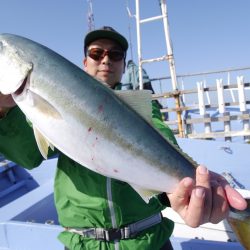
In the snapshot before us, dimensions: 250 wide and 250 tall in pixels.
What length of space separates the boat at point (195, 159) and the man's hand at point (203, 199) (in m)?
1.28

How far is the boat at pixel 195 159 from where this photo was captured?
3182 mm

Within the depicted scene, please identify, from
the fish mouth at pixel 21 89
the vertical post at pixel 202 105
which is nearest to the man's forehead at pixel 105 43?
the fish mouth at pixel 21 89

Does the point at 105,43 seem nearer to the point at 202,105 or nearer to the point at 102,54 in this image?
the point at 102,54

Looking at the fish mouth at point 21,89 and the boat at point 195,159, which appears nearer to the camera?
the fish mouth at point 21,89

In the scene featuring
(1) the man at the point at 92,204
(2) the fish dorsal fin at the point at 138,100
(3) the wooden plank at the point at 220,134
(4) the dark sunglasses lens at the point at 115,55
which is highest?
(4) the dark sunglasses lens at the point at 115,55

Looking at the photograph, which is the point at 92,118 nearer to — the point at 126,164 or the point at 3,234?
the point at 126,164

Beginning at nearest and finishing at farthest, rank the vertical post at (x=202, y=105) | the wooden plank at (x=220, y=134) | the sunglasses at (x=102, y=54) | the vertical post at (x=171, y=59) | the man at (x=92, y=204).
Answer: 1. the man at (x=92, y=204)
2. the sunglasses at (x=102, y=54)
3. the vertical post at (x=171, y=59)
4. the wooden plank at (x=220, y=134)
5. the vertical post at (x=202, y=105)

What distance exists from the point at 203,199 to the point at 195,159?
4.30 m

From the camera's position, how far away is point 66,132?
1.60 m

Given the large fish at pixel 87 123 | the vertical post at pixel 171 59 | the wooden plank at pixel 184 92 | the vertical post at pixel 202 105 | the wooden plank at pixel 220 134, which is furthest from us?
the vertical post at pixel 202 105

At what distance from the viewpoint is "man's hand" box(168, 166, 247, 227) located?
1620 mm

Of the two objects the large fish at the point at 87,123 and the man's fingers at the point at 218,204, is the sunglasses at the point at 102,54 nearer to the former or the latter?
the large fish at the point at 87,123

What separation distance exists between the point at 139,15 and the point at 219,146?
303 inches

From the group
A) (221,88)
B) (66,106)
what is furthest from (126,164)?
(221,88)
